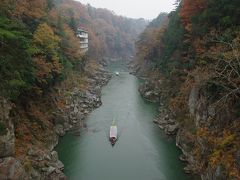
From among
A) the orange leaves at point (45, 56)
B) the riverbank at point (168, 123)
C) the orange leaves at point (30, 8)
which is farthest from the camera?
the orange leaves at point (30, 8)

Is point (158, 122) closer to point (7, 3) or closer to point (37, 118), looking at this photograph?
point (37, 118)

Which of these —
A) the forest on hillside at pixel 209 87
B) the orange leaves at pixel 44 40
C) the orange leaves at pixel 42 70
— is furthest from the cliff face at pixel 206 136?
the orange leaves at pixel 44 40

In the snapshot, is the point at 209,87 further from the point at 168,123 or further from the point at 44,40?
the point at 44,40

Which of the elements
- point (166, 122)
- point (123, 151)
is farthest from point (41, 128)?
point (166, 122)

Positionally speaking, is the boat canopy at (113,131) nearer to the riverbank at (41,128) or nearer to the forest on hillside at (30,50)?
the riverbank at (41,128)

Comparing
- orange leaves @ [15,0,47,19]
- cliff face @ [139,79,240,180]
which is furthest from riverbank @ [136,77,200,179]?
orange leaves @ [15,0,47,19]

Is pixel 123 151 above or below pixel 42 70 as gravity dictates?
below

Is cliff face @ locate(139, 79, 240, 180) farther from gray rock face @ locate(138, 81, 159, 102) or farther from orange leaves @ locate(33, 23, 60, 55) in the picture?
orange leaves @ locate(33, 23, 60, 55)

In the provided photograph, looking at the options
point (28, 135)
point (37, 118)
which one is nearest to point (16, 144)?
point (28, 135)
